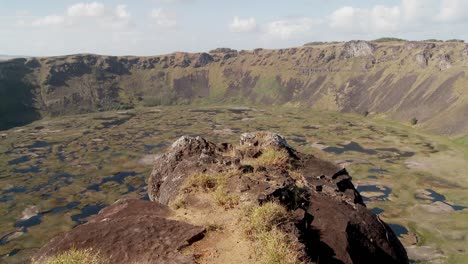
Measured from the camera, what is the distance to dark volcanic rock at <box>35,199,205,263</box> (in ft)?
46.5

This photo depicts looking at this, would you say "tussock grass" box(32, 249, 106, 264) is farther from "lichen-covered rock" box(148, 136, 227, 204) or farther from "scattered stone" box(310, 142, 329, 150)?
"scattered stone" box(310, 142, 329, 150)

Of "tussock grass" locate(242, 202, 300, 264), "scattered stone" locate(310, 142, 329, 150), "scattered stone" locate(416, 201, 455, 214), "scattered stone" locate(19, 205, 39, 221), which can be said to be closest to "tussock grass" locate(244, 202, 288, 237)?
"tussock grass" locate(242, 202, 300, 264)

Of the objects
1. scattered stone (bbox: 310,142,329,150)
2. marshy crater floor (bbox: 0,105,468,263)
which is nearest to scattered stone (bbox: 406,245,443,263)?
marshy crater floor (bbox: 0,105,468,263)

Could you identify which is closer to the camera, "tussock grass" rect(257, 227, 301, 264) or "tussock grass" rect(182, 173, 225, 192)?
"tussock grass" rect(257, 227, 301, 264)

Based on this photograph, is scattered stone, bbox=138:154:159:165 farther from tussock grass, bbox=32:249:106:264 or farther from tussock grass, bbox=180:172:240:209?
tussock grass, bbox=32:249:106:264

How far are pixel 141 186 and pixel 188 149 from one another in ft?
326

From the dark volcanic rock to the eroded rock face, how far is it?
352 cm

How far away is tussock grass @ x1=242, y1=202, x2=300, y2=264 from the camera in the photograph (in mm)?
12906

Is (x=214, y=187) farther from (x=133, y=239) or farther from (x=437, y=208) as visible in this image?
(x=437, y=208)

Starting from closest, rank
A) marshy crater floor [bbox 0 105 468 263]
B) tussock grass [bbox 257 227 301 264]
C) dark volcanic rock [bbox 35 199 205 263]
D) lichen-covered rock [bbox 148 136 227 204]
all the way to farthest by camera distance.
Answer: tussock grass [bbox 257 227 301 264], dark volcanic rock [bbox 35 199 205 263], lichen-covered rock [bbox 148 136 227 204], marshy crater floor [bbox 0 105 468 263]

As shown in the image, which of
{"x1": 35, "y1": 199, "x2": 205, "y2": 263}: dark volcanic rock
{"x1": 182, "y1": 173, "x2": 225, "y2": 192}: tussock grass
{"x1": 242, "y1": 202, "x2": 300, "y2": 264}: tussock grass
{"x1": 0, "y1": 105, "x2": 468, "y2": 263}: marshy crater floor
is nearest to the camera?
{"x1": 242, "y1": 202, "x2": 300, "y2": 264}: tussock grass

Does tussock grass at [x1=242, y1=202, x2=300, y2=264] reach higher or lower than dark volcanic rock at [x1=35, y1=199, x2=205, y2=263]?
higher

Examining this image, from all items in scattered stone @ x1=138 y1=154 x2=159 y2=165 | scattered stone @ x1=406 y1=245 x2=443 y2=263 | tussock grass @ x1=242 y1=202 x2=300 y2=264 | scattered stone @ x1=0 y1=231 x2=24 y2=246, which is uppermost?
tussock grass @ x1=242 y1=202 x2=300 y2=264

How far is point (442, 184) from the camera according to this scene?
402ft
